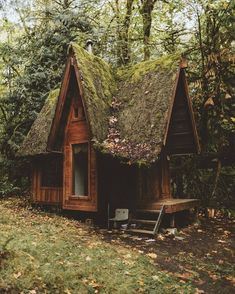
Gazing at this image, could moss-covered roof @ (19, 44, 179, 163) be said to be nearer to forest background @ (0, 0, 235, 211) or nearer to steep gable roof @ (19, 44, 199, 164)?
steep gable roof @ (19, 44, 199, 164)

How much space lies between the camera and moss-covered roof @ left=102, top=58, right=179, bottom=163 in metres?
11.3

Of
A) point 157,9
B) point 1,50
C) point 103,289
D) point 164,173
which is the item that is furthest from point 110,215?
point 157,9

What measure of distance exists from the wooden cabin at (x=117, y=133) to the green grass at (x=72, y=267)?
304 cm

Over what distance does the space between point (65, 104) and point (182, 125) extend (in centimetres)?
497

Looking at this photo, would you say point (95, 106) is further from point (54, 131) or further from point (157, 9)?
point (157, 9)

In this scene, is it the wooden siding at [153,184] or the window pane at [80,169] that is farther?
the window pane at [80,169]

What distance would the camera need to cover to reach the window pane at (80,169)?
1344 cm

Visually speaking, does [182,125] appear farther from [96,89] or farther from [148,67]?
[96,89]

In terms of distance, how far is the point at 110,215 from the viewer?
41.1ft

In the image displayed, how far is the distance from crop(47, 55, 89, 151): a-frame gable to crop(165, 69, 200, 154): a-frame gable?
12.6 feet

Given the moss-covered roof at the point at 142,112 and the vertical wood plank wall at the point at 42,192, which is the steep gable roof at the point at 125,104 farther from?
the vertical wood plank wall at the point at 42,192

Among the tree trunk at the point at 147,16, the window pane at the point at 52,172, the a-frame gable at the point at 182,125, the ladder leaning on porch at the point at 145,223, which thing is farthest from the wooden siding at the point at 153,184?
the tree trunk at the point at 147,16

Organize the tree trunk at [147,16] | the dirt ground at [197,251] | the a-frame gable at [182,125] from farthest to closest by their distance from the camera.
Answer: the tree trunk at [147,16] < the a-frame gable at [182,125] < the dirt ground at [197,251]

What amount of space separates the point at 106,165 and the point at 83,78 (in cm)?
335
